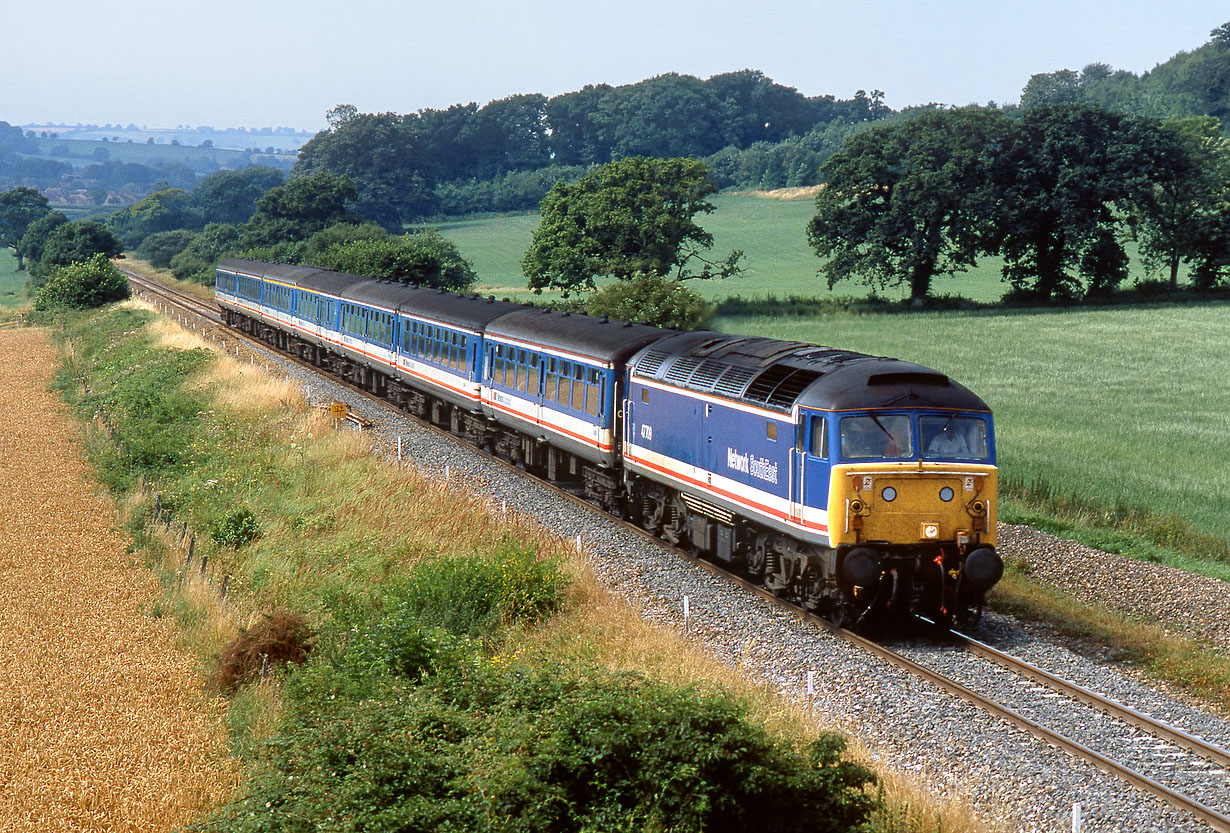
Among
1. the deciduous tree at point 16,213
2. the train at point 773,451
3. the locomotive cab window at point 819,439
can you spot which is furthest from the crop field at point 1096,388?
the deciduous tree at point 16,213

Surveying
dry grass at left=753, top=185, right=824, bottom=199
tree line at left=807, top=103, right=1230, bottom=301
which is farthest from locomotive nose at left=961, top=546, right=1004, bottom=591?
dry grass at left=753, top=185, right=824, bottom=199

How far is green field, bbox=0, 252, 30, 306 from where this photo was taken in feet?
305

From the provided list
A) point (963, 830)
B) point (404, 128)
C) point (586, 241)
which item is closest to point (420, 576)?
point (963, 830)

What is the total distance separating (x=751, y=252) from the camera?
99812 millimetres

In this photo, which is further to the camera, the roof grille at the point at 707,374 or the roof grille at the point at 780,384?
the roof grille at the point at 707,374

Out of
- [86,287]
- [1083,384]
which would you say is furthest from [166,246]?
[1083,384]

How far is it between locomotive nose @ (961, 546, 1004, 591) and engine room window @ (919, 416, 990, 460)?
1193mm

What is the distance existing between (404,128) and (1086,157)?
90024 millimetres

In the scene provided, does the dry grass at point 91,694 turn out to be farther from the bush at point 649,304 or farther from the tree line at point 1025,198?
the tree line at point 1025,198

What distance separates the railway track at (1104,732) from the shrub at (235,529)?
9.20m

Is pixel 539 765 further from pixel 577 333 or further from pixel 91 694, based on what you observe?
pixel 577 333

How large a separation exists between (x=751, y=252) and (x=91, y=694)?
89.7m

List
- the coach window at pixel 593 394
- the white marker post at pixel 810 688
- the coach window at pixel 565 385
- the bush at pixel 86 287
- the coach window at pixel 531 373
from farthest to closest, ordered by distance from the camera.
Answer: the bush at pixel 86 287 < the coach window at pixel 531 373 < the coach window at pixel 565 385 < the coach window at pixel 593 394 < the white marker post at pixel 810 688

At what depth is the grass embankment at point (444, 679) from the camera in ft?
26.9
